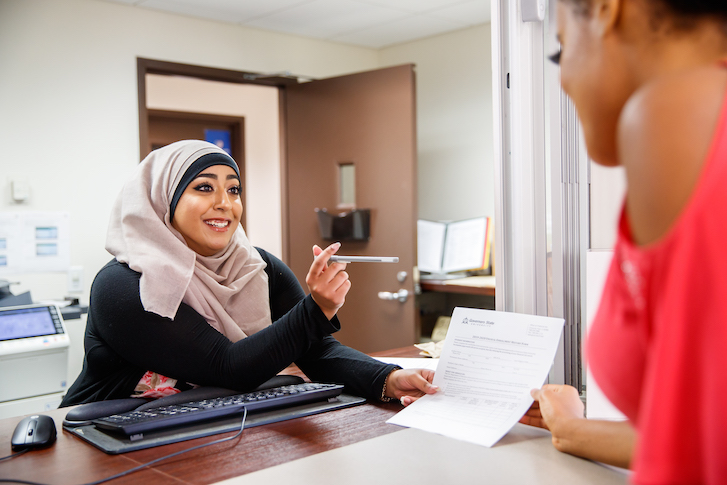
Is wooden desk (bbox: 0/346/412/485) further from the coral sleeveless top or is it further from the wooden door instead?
the wooden door

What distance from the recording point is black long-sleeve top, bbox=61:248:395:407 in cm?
116

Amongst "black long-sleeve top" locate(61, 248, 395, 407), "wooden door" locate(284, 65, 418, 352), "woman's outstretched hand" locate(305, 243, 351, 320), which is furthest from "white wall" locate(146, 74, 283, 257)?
"woman's outstretched hand" locate(305, 243, 351, 320)

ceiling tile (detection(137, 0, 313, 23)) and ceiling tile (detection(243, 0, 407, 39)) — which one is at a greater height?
ceiling tile (detection(243, 0, 407, 39))

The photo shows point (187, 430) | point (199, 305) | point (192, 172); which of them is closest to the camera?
point (187, 430)

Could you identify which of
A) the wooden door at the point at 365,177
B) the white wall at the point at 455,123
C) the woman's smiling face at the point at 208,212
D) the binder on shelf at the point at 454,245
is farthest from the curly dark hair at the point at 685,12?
the white wall at the point at 455,123

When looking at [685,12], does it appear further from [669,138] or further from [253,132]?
[253,132]

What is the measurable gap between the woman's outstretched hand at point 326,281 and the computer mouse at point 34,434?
463mm

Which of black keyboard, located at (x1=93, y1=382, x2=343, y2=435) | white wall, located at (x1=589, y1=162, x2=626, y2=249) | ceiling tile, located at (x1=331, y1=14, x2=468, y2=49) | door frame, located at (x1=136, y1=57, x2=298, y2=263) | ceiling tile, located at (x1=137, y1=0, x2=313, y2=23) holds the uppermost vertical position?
ceiling tile, located at (x1=331, y1=14, x2=468, y2=49)

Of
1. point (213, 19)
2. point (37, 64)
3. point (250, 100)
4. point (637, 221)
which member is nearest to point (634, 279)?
point (637, 221)

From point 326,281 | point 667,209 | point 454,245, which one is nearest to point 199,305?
point 326,281

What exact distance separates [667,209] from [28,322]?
7.57 ft

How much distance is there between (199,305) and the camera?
1324mm

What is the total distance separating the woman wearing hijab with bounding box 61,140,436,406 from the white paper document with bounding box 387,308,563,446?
0.06 metres

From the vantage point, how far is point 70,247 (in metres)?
2.93
